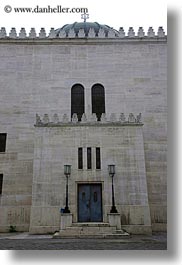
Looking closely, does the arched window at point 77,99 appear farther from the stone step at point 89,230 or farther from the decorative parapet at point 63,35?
the stone step at point 89,230

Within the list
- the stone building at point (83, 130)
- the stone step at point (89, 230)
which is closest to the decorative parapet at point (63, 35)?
the stone building at point (83, 130)

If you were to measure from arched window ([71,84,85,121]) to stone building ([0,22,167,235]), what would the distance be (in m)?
0.06

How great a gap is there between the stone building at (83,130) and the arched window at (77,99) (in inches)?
2.4

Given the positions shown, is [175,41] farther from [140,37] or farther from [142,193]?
[140,37]

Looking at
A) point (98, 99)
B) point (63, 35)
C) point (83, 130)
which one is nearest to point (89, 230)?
point (83, 130)

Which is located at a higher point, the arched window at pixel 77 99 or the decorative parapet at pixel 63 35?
the decorative parapet at pixel 63 35

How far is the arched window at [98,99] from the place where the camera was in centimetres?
2022

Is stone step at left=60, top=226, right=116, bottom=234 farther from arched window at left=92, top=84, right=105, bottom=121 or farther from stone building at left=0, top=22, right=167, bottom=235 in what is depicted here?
arched window at left=92, top=84, right=105, bottom=121

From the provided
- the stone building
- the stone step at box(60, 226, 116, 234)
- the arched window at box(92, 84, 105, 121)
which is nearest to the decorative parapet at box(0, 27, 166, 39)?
the stone building

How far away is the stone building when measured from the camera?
15992mm

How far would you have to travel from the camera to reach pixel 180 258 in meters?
9.16

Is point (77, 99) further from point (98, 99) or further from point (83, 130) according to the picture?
point (83, 130)

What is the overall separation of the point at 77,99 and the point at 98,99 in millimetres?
1277

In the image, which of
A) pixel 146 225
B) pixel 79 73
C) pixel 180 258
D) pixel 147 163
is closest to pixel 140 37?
pixel 79 73
